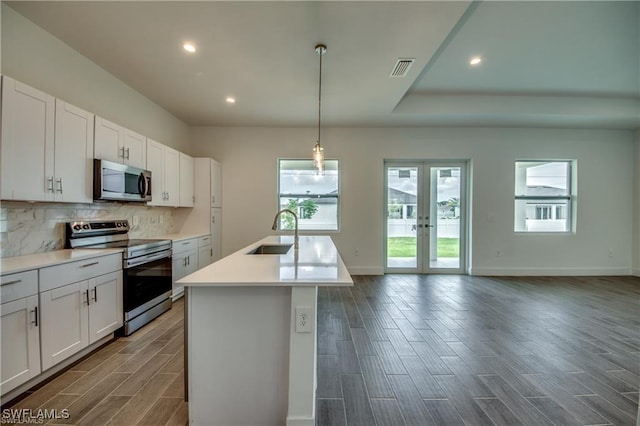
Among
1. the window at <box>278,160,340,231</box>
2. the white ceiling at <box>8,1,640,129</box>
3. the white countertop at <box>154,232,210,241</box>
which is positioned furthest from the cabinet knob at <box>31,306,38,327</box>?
the window at <box>278,160,340,231</box>

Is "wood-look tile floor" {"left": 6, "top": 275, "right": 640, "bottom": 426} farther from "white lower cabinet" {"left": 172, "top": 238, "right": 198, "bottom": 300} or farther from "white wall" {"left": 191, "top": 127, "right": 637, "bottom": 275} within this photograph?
"white wall" {"left": 191, "top": 127, "right": 637, "bottom": 275}

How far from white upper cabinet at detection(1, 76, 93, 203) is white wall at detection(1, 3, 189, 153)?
44cm

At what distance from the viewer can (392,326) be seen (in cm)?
291

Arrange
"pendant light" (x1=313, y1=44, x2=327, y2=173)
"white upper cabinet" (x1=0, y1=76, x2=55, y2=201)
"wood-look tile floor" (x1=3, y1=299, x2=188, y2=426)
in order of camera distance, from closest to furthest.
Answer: "wood-look tile floor" (x1=3, y1=299, x2=188, y2=426), "white upper cabinet" (x1=0, y1=76, x2=55, y2=201), "pendant light" (x1=313, y1=44, x2=327, y2=173)

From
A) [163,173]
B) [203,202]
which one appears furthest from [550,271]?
[163,173]

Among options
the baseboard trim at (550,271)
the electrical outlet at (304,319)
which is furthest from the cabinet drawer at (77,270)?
the baseboard trim at (550,271)

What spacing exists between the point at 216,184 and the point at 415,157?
3857 mm

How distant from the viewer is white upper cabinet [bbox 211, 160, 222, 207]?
4.80 meters

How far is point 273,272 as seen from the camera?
1.65 meters

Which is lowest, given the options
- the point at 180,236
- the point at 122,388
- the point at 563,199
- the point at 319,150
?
the point at 122,388

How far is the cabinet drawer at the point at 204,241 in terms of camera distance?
4.28 m

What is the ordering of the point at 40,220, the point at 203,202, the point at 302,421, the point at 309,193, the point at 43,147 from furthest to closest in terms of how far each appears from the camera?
the point at 309,193, the point at 203,202, the point at 40,220, the point at 43,147, the point at 302,421

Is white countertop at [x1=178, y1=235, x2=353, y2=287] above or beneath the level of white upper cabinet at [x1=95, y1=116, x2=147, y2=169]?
beneath

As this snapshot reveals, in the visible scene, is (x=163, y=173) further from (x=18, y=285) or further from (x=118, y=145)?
(x=18, y=285)
